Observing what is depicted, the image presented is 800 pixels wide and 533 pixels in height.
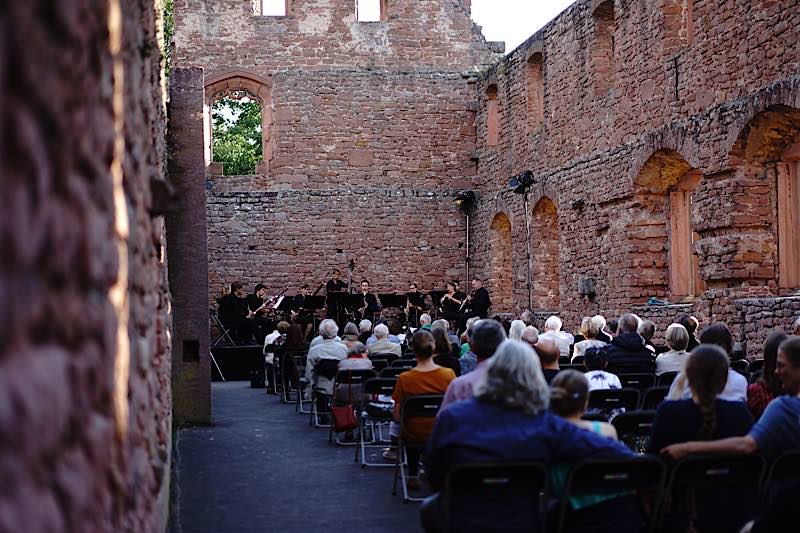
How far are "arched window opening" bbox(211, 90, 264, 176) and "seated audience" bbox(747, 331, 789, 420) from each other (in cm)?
3663

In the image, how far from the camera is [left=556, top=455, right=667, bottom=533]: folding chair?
4.22 meters

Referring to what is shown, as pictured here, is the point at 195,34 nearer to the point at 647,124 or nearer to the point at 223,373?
the point at 223,373

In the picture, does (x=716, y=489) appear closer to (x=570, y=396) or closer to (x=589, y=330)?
(x=570, y=396)

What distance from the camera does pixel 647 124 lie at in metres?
16.6

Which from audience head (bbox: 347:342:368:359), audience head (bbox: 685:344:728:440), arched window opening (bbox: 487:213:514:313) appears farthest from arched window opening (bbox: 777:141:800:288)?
audience head (bbox: 685:344:728:440)

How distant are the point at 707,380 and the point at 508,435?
932 mm

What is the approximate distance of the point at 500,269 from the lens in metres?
23.0

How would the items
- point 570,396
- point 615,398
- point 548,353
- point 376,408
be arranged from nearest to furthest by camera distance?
point 570,396 → point 615,398 → point 548,353 → point 376,408

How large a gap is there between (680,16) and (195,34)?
449 inches

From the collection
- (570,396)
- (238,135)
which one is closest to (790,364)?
(570,396)

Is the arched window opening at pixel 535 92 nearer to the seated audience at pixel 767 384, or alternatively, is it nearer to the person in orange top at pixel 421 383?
the person in orange top at pixel 421 383

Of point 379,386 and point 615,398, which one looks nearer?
point 615,398

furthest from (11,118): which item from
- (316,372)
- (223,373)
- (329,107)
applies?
(329,107)

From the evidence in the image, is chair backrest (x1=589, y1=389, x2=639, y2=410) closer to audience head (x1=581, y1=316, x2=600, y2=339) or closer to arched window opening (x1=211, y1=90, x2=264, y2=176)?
audience head (x1=581, y1=316, x2=600, y2=339)
